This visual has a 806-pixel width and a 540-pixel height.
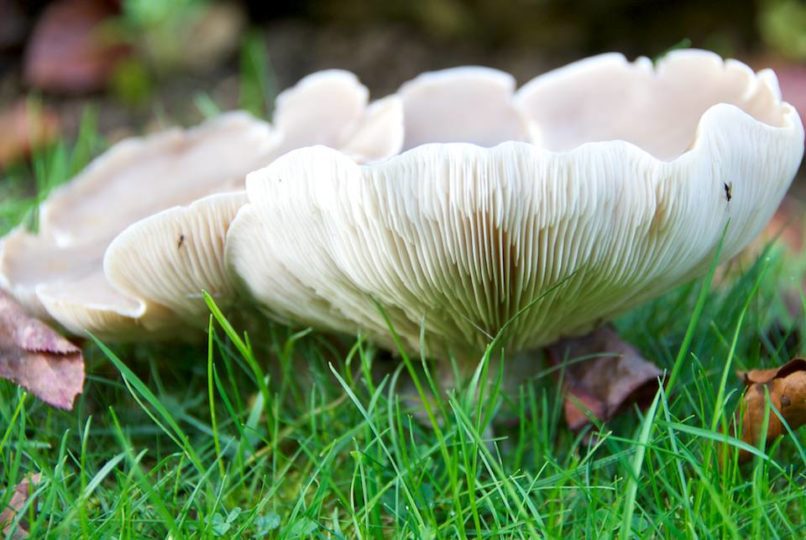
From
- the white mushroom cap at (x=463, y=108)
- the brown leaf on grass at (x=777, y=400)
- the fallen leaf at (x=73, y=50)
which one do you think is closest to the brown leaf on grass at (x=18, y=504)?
the white mushroom cap at (x=463, y=108)

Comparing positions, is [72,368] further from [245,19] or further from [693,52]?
[245,19]

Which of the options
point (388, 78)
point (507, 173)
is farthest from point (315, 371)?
point (388, 78)

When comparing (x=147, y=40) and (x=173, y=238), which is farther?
(x=147, y=40)

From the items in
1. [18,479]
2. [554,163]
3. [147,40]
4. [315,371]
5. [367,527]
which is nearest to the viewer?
[554,163]

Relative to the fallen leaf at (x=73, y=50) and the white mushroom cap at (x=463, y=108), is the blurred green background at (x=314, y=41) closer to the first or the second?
the fallen leaf at (x=73, y=50)

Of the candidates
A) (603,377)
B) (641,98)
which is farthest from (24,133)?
(603,377)

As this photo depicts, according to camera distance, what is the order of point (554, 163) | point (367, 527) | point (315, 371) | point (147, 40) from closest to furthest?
point (554, 163) → point (367, 527) → point (315, 371) → point (147, 40)

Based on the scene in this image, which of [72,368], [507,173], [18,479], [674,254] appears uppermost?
[507,173]

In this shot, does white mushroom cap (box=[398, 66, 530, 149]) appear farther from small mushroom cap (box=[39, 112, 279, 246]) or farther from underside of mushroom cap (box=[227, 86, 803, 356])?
underside of mushroom cap (box=[227, 86, 803, 356])

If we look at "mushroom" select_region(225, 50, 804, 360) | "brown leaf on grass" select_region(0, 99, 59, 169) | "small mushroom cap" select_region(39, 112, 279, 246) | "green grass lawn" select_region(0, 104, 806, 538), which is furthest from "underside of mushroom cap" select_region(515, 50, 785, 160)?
"brown leaf on grass" select_region(0, 99, 59, 169)
